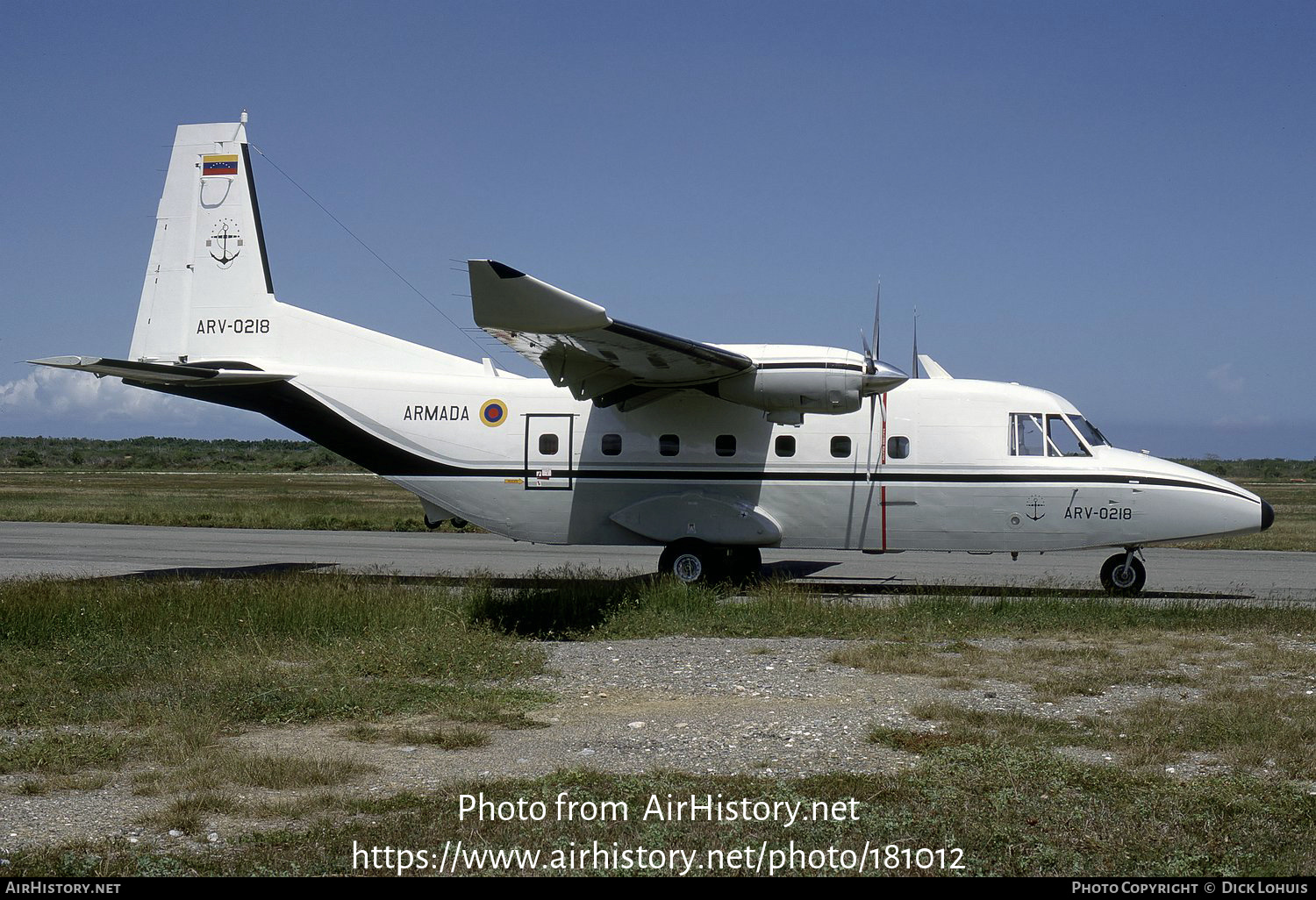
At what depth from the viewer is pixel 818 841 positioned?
5480 millimetres

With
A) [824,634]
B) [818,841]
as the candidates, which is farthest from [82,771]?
[824,634]

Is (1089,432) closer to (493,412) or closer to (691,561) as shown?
(691,561)

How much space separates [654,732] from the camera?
787 centimetres

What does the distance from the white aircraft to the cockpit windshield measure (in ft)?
0.12

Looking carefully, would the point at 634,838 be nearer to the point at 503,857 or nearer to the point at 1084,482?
the point at 503,857

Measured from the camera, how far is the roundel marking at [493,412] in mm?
17297

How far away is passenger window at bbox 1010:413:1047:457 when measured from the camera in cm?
1609

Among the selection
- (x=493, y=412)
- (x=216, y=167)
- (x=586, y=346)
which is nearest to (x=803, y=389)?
(x=586, y=346)

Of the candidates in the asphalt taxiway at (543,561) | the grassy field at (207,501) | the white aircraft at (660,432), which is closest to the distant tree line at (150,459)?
the grassy field at (207,501)

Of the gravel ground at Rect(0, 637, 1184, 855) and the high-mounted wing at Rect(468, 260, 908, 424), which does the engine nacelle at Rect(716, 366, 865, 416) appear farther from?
the gravel ground at Rect(0, 637, 1184, 855)

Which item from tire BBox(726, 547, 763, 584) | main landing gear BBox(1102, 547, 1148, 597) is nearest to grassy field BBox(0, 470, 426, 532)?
tire BBox(726, 547, 763, 584)

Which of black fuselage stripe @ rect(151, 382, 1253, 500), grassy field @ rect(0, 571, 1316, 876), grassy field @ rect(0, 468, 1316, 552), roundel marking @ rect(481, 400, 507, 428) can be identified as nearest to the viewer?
grassy field @ rect(0, 571, 1316, 876)

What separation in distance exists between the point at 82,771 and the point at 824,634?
7800mm

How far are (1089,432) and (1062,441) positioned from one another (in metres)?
0.51
